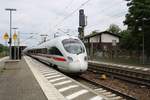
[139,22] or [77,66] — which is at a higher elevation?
[139,22]

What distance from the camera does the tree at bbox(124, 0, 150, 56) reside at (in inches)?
1448

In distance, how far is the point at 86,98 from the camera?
36.2 ft

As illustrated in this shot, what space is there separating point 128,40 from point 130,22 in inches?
122

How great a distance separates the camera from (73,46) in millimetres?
21688

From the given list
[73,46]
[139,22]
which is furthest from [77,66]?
[139,22]

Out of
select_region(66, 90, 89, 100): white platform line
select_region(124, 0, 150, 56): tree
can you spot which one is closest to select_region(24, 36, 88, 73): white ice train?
select_region(66, 90, 89, 100): white platform line

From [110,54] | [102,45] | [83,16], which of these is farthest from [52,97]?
[102,45]

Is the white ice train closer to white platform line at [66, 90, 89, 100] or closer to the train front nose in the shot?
the train front nose

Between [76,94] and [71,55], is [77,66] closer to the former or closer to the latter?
[71,55]

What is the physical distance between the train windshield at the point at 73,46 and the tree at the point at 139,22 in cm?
1583

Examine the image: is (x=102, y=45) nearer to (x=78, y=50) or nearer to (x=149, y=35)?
(x=149, y=35)

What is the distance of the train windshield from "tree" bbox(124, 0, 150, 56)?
51.9 ft

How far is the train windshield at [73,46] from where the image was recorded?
69.8 feet

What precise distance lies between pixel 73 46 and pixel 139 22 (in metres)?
18.4
